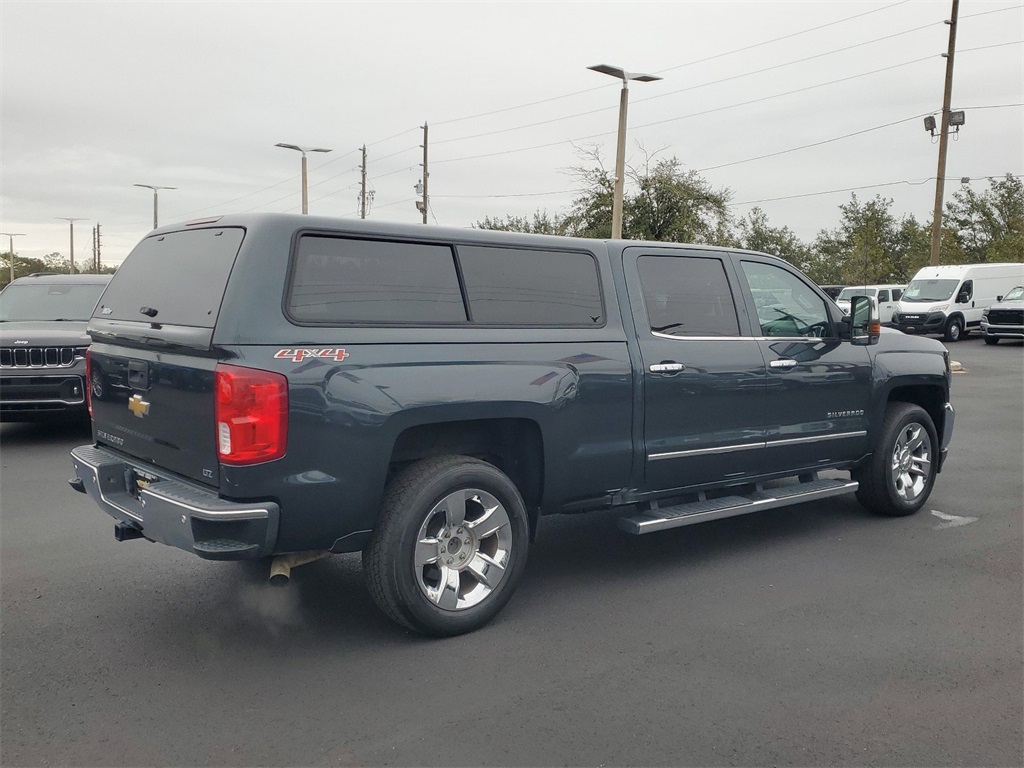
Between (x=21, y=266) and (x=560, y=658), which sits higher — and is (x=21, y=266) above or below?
above

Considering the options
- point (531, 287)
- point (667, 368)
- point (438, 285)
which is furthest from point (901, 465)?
point (438, 285)

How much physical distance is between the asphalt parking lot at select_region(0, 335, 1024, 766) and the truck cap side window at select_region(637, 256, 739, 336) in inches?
56.7

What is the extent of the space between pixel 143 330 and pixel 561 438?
2113mm

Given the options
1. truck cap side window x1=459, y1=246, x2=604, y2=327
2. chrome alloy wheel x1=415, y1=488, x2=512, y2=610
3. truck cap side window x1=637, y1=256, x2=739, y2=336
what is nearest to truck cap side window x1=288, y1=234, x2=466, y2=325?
truck cap side window x1=459, y1=246, x2=604, y2=327

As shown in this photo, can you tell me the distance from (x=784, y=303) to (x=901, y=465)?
166 cm

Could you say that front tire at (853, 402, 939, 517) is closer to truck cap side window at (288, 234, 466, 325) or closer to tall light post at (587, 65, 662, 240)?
truck cap side window at (288, 234, 466, 325)

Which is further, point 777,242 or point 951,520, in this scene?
point 777,242

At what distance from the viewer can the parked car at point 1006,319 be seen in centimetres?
2531

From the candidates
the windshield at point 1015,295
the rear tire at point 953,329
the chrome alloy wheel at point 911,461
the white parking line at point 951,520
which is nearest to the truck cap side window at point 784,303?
the chrome alloy wheel at point 911,461

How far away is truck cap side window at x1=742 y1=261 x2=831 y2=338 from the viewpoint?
5.73m

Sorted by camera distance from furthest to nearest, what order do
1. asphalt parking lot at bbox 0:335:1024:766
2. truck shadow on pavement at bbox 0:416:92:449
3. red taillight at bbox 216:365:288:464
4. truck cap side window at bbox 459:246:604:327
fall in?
truck shadow on pavement at bbox 0:416:92:449 → truck cap side window at bbox 459:246:604:327 → red taillight at bbox 216:365:288:464 → asphalt parking lot at bbox 0:335:1024:766

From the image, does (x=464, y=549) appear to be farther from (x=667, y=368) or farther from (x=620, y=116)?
(x=620, y=116)

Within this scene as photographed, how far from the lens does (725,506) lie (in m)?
5.32

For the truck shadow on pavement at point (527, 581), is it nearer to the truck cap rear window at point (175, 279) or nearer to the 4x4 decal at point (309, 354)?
the 4x4 decal at point (309, 354)
